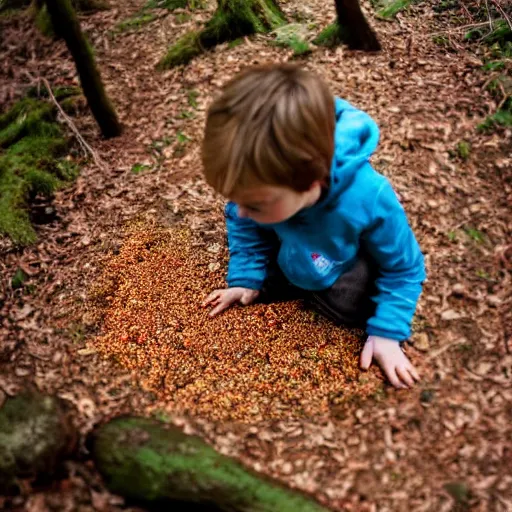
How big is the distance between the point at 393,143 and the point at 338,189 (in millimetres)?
1793

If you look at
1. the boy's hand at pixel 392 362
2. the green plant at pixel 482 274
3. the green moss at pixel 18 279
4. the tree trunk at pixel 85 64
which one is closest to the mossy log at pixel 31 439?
the green moss at pixel 18 279

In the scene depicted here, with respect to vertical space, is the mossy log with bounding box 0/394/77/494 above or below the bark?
below

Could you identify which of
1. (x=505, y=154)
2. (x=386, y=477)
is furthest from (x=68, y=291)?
(x=505, y=154)

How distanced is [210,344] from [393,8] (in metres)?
3.39

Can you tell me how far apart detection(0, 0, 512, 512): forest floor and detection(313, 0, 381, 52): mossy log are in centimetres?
11

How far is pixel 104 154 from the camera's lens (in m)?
4.00

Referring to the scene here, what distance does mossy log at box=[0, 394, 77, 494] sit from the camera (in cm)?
222

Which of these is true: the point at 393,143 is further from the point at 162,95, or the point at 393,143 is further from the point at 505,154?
the point at 162,95

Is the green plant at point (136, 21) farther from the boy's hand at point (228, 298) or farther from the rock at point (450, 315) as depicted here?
the rock at point (450, 315)

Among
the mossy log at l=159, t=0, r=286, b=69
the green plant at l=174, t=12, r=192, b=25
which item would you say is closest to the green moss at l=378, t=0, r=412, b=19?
the mossy log at l=159, t=0, r=286, b=69

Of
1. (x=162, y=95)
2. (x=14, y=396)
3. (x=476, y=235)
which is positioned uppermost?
(x=162, y=95)

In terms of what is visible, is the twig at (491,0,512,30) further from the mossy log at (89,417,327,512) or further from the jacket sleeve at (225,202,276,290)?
the mossy log at (89,417,327,512)

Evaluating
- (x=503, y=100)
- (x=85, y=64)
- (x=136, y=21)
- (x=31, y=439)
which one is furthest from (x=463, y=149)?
(x=136, y=21)

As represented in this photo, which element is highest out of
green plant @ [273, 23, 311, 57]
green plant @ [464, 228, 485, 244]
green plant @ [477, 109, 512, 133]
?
green plant @ [273, 23, 311, 57]
